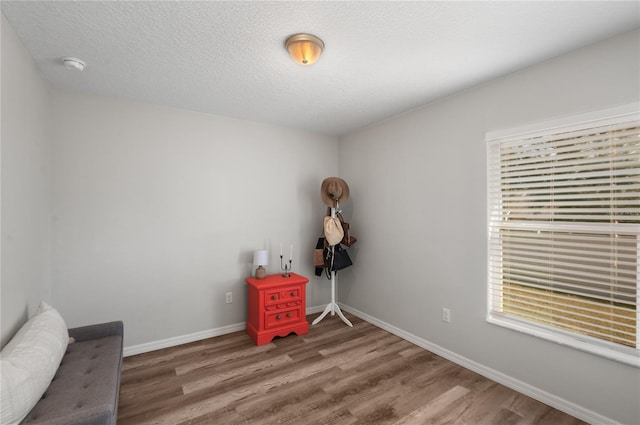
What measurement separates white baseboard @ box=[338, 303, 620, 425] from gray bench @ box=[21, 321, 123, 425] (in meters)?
2.64

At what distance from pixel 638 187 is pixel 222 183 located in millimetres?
3465

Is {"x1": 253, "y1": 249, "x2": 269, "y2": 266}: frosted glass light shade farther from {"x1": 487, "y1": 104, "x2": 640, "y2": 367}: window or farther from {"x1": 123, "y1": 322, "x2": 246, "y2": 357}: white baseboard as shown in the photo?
{"x1": 487, "y1": 104, "x2": 640, "y2": 367}: window

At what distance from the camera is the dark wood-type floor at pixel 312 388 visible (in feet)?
6.60

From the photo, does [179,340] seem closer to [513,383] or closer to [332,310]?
[332,310]

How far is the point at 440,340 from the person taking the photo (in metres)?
Result: 2.89

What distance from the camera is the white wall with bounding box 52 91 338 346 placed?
2678mm

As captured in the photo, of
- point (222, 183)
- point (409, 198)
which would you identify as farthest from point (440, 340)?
point (222, 183)

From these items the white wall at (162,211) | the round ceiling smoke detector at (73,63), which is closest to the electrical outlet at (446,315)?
the white wall at (162,211)

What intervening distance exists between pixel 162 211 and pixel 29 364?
5.88 ft

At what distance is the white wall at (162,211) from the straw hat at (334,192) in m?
0.43

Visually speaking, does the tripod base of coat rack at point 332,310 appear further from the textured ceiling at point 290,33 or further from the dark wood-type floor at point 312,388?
the textured ceiling at point 290,33

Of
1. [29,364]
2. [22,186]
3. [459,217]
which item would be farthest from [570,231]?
[22,186]

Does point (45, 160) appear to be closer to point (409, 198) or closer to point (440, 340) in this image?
point (409, 198)

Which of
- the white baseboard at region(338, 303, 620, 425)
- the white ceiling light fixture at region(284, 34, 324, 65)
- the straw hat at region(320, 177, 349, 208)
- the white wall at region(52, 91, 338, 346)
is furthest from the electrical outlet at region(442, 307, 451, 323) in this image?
the white ceiling light fixture at region(284, 34, 324, 65)
